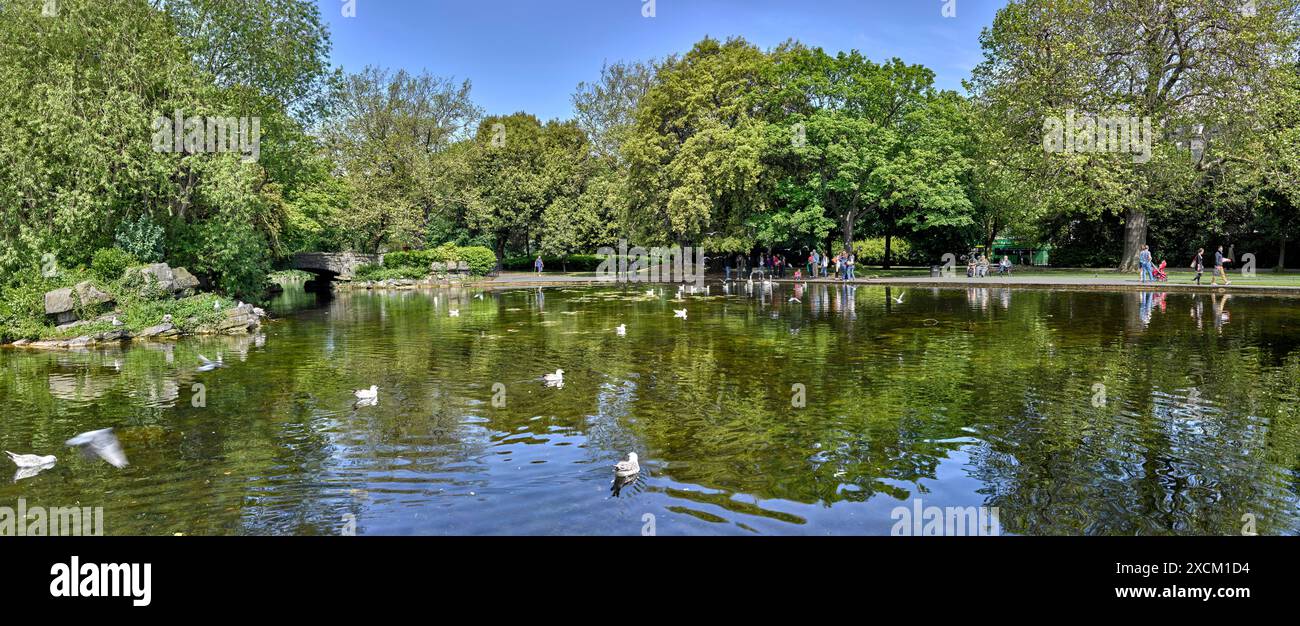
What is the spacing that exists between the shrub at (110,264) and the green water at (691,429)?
16.1 ft

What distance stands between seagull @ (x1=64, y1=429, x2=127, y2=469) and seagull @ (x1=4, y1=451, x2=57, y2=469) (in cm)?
47

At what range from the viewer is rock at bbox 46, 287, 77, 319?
75.3ft

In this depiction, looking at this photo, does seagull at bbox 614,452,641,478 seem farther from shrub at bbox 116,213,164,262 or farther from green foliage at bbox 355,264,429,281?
green foliage at bbox 355,264,429,281

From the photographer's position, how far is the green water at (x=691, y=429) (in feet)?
25.1

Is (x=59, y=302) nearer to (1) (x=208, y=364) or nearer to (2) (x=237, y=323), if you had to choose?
(2) (x=237, y=323)

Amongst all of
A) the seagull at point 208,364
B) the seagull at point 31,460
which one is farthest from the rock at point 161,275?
the seagull at point 31,460

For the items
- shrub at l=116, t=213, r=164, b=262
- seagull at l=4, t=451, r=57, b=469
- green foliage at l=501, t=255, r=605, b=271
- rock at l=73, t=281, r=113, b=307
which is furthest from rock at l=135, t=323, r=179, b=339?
green foliage at l=501, t=255, r=605, b=271

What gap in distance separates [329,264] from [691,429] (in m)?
49.3

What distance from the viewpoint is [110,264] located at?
25031 mm

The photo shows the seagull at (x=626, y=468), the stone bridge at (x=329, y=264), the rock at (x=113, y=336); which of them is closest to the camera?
the seagull at (x=626, y=468)

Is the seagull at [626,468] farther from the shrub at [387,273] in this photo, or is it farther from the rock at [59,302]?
the shrub at [387,273]
